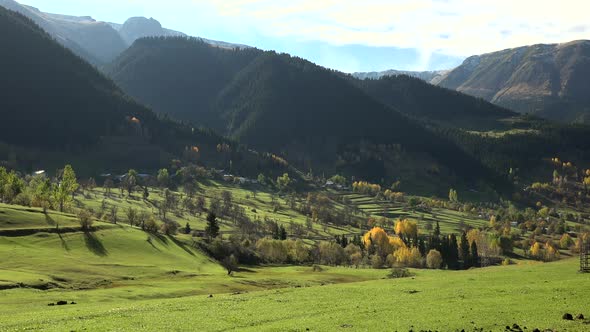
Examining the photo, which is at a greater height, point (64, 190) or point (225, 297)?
point (225, 297)

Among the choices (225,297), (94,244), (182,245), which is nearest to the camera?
(225,297)

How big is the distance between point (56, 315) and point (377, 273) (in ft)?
298

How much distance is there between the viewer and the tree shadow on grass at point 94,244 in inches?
4804

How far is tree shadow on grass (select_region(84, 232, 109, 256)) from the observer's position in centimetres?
12203

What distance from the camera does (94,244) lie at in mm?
127250

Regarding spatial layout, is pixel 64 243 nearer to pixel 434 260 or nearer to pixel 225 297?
pixel 225 297

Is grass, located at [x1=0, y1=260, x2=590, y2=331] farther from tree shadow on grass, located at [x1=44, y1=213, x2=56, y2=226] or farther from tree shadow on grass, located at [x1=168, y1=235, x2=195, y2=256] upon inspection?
tree shadow on grass, located at [x1=168, y1=235, x2=195, y2=256]

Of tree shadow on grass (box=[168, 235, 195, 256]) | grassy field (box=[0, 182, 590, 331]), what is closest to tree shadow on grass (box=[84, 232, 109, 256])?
grassy field (box=[0, 182, 590, 331])

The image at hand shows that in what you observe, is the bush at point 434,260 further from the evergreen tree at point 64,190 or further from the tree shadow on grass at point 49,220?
the evergreen tree at point 64,190

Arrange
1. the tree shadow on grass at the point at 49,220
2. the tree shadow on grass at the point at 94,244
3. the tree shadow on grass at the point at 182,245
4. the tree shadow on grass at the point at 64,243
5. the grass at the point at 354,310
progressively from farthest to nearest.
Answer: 1. the tree shadow on grass at the point at 182,245
2. the tree shadow on grass at the point at 49,220
3. the tree shadow on grass at the point at 94,244
4. the tree shadow on grass at the point at 64,243
5. the grass at the point at 354,310

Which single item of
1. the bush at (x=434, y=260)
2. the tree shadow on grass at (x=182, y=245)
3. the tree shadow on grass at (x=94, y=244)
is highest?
the tree shadow on grass at (x=94, y=244)

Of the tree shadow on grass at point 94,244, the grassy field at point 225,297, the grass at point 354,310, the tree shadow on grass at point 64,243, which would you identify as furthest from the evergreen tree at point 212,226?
the grass at point 354,310

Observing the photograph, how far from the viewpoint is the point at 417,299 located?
62.6 meters

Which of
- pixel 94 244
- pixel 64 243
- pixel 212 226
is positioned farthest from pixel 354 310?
pixel 212 226
